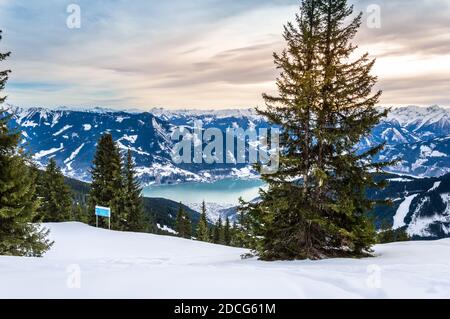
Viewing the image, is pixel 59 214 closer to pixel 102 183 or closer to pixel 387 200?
pixel 102 183

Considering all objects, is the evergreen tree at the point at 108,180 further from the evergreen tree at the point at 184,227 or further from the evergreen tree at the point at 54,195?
the evergreen tree at the point at 184,227

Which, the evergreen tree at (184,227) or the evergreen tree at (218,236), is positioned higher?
the evergreen tree at (184,227)

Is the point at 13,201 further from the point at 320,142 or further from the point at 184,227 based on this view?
→ the point at 184,227

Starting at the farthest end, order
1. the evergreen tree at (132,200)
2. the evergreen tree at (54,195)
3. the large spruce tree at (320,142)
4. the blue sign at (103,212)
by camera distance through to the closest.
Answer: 1. the evergreen tree at (132,200)
2. the evergreen tree at (54,195)
3. the blue sign at (103,212)
4. the large spruce tree at (320,142)

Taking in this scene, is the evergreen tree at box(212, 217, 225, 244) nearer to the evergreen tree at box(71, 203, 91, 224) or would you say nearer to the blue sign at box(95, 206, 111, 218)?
the evergreen tree at box(71, 203, 91, 224)

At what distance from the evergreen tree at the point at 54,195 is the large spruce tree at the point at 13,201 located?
25.9 metres

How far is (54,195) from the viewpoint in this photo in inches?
1620

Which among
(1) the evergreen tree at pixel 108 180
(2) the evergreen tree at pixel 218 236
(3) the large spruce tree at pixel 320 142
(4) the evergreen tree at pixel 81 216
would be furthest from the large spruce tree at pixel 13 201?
(2) the evergreen tree at pixel 218 236

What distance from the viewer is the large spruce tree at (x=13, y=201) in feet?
52.4

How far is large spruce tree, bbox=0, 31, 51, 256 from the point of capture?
16.0m

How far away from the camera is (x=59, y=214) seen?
41750mm

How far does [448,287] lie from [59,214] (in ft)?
136

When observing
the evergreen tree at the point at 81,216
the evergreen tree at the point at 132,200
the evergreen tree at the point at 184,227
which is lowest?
the evergreen tree at the point at 184,227
